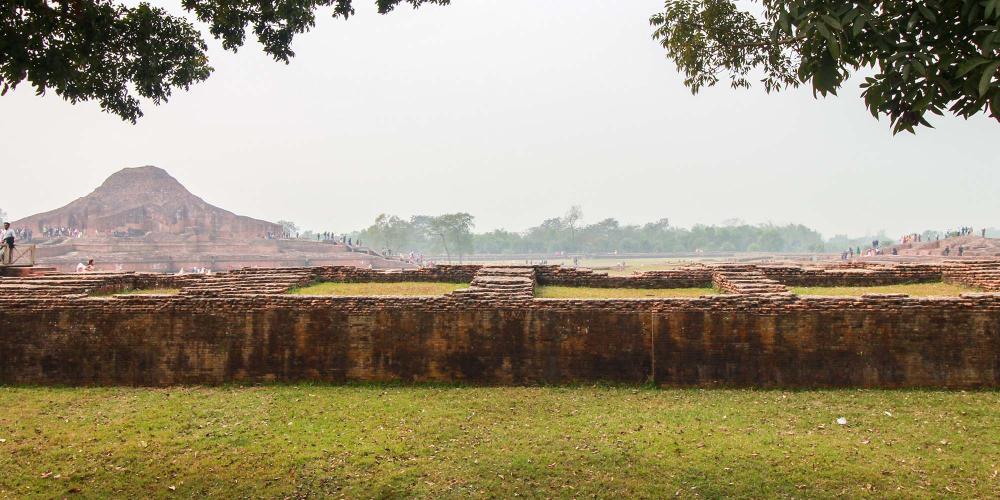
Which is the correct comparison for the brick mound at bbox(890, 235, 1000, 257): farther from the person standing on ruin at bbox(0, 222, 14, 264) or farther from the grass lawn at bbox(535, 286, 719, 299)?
the person standing on ruin at bbox(0, 222, 14, 264)

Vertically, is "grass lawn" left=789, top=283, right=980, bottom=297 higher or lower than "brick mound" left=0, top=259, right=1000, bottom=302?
lower

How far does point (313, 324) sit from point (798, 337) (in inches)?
204

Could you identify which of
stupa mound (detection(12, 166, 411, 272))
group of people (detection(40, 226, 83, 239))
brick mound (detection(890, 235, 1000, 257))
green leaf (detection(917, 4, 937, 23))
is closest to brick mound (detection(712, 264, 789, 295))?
green leaf (detection(917, 4, 937, 23))

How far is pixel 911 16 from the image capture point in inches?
124

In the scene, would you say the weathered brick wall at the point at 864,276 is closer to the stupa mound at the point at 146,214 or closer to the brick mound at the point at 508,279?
the brick mound at the point at 508,279

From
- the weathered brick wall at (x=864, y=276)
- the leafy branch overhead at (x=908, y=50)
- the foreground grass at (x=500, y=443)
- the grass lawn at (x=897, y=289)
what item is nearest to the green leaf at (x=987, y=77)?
the leafy branch overhead at (x=908, y=50)

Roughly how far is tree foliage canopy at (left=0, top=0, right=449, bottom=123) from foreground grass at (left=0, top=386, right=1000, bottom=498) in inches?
114

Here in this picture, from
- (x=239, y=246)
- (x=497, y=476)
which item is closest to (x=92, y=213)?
(x=239, y=246)

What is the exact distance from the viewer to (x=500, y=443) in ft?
17.4

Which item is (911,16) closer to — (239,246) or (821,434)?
(821,434)

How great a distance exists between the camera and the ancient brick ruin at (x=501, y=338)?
21.9 ft

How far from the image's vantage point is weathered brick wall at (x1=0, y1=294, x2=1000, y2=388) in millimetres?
6684

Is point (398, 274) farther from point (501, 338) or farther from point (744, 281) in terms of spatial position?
point (744, 281)

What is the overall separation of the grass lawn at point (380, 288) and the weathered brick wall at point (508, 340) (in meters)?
1.17
